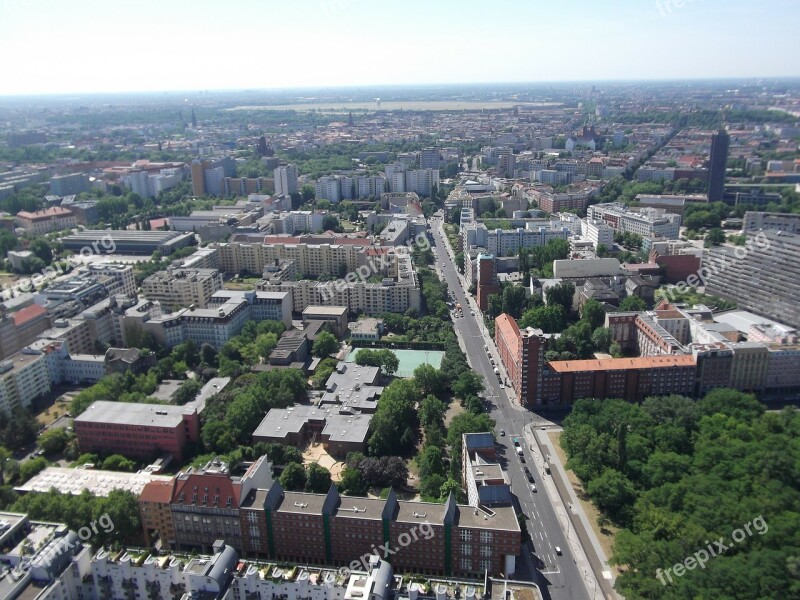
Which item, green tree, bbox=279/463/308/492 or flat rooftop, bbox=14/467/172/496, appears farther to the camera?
green tree, bbox=279/463/308/492

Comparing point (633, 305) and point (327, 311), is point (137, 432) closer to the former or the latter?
point (327, 311)

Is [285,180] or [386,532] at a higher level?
[285,180]

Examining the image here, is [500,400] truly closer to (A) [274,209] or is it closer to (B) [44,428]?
(B) [44,428]

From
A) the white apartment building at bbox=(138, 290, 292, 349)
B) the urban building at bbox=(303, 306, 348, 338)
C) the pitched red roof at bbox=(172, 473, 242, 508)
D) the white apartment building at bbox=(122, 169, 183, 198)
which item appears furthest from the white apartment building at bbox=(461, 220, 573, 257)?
the white apartment building at bbox=(122, 169, 183, 198)

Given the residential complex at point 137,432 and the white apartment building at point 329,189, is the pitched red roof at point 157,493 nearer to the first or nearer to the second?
the residential complex at point 137,432

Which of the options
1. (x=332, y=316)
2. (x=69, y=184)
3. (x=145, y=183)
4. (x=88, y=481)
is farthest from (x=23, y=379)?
(x=69, y=184)

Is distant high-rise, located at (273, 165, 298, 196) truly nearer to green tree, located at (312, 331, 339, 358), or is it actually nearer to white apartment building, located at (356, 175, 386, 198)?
white apartment building, located at (356, 175, 386, 198)
